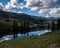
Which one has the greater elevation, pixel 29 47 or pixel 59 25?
pixel 29 47

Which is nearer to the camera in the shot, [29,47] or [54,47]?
[54,47]

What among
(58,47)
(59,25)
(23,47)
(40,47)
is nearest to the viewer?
(58,47)

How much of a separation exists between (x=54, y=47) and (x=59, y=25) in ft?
409

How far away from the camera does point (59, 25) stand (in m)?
150

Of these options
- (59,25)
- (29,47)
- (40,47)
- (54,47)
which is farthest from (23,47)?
(59,25)

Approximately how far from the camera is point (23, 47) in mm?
33344

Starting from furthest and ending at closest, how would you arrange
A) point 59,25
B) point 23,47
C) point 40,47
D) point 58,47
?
point 59,25 → point 23,47 → point 40,47 → point 58,47

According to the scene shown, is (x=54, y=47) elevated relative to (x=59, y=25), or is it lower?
elevated

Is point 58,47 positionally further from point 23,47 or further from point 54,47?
point 23,47

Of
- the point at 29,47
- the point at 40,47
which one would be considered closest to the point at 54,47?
the point at 40,47

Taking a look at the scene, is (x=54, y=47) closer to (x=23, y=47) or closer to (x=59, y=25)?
(x=23, y=47)

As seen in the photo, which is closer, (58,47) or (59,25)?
→ (58,47)

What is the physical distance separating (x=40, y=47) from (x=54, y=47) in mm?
4129

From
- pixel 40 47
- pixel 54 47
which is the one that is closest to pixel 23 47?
pixel 40 47
